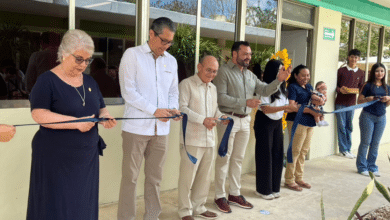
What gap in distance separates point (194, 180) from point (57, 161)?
1702 mm

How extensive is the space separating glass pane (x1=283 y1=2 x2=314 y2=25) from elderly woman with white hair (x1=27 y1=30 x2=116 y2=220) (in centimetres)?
439

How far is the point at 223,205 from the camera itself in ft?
12.9

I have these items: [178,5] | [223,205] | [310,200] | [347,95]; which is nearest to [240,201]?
[223,205]

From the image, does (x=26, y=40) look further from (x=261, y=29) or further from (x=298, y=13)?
(x=298, y=13)

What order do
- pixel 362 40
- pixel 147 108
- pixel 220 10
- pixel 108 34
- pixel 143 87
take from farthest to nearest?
pixel 362 40 < pixel 220 10 < pixel 108 34 < pixel 143 87 < pixel 147 108

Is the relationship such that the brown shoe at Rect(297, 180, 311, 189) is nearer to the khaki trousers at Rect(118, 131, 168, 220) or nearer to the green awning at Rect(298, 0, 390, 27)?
the khaki trousers at Rect(118, 131, 168, 220)

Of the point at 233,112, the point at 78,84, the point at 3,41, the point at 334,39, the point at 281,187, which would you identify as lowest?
the point at 281,187

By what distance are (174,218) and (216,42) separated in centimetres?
248

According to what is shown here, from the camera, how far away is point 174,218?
12.0 ft

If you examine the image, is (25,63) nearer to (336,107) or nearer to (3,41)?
(3,41)

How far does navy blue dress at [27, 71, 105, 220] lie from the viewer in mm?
2254

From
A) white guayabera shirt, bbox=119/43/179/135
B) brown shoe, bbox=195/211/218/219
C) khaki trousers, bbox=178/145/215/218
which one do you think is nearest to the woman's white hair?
white guayabera shirt, bbox=119/43/179/135

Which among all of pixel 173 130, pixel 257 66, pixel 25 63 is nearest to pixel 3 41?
pixel 25 63

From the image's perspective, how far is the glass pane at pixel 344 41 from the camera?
7238 mm
